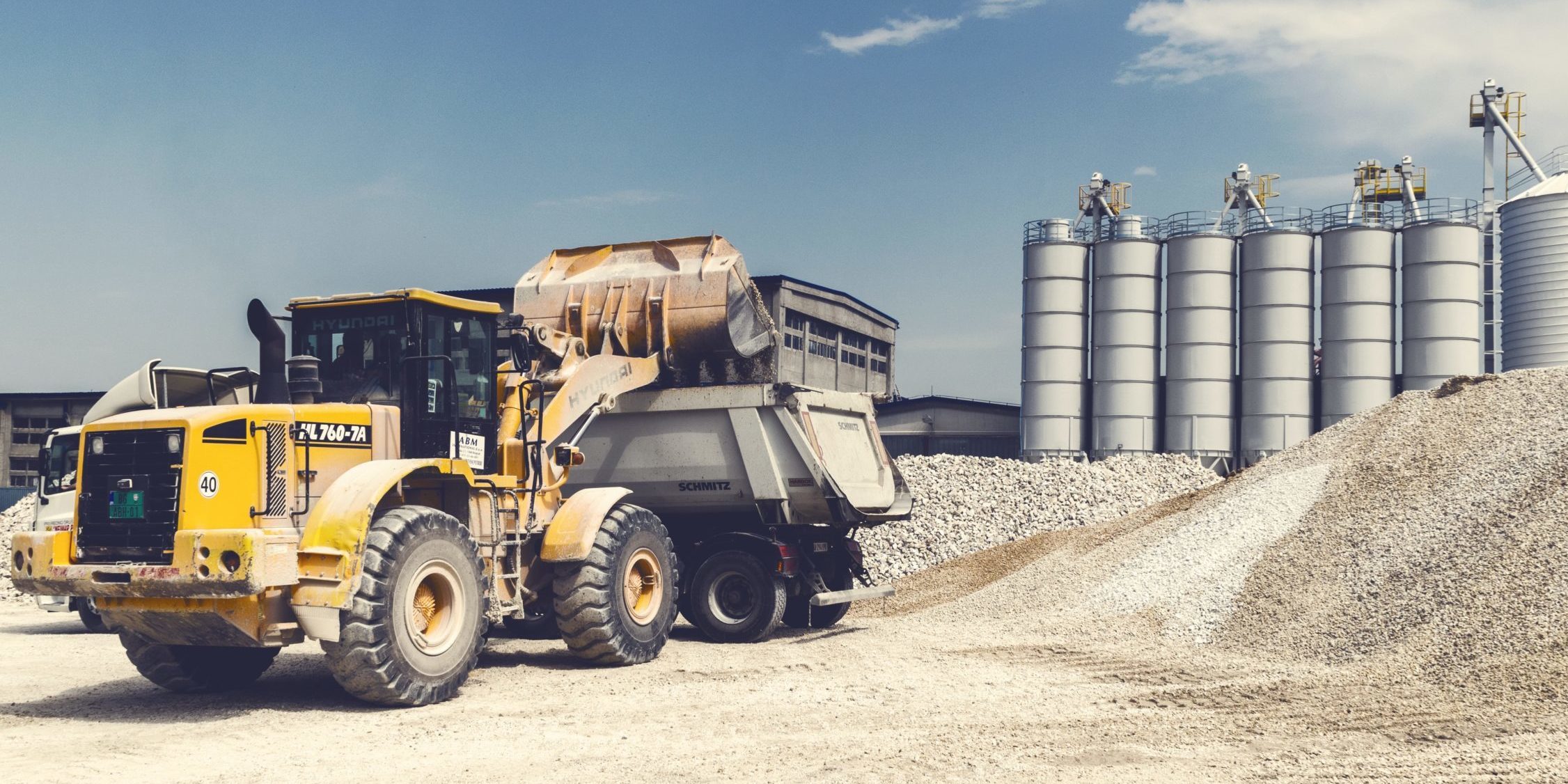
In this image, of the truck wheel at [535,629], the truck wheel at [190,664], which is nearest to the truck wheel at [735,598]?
the truck wheel at [535,629]

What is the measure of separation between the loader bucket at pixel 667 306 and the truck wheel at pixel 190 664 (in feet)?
13.9

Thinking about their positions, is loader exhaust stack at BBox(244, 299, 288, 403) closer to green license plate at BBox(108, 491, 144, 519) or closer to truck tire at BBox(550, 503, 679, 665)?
green license plate at BBox(108, 491, 144, 519)

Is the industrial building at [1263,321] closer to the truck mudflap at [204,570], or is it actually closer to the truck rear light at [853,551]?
the truck rear light at [853,551]

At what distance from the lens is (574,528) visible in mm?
10508

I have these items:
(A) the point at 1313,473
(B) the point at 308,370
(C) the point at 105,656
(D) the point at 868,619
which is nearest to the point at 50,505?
(C) the point at 105,656

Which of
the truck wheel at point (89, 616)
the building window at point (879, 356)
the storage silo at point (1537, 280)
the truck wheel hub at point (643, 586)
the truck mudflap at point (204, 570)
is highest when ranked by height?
the storage silo at point (1537, 280)

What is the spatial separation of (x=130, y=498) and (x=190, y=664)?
1845mm

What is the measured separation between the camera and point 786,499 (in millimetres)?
12750

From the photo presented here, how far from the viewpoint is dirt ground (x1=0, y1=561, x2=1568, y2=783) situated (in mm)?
6785

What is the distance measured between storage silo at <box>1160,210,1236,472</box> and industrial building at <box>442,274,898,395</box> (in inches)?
299

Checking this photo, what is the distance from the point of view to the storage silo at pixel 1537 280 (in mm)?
31734

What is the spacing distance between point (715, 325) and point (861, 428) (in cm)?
248

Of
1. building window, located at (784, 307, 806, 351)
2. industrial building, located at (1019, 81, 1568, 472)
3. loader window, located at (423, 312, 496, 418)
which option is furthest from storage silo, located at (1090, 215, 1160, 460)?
loader window, located at (423, 312, 496, 418)

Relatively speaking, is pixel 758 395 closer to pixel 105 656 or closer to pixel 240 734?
pixel 240 734
